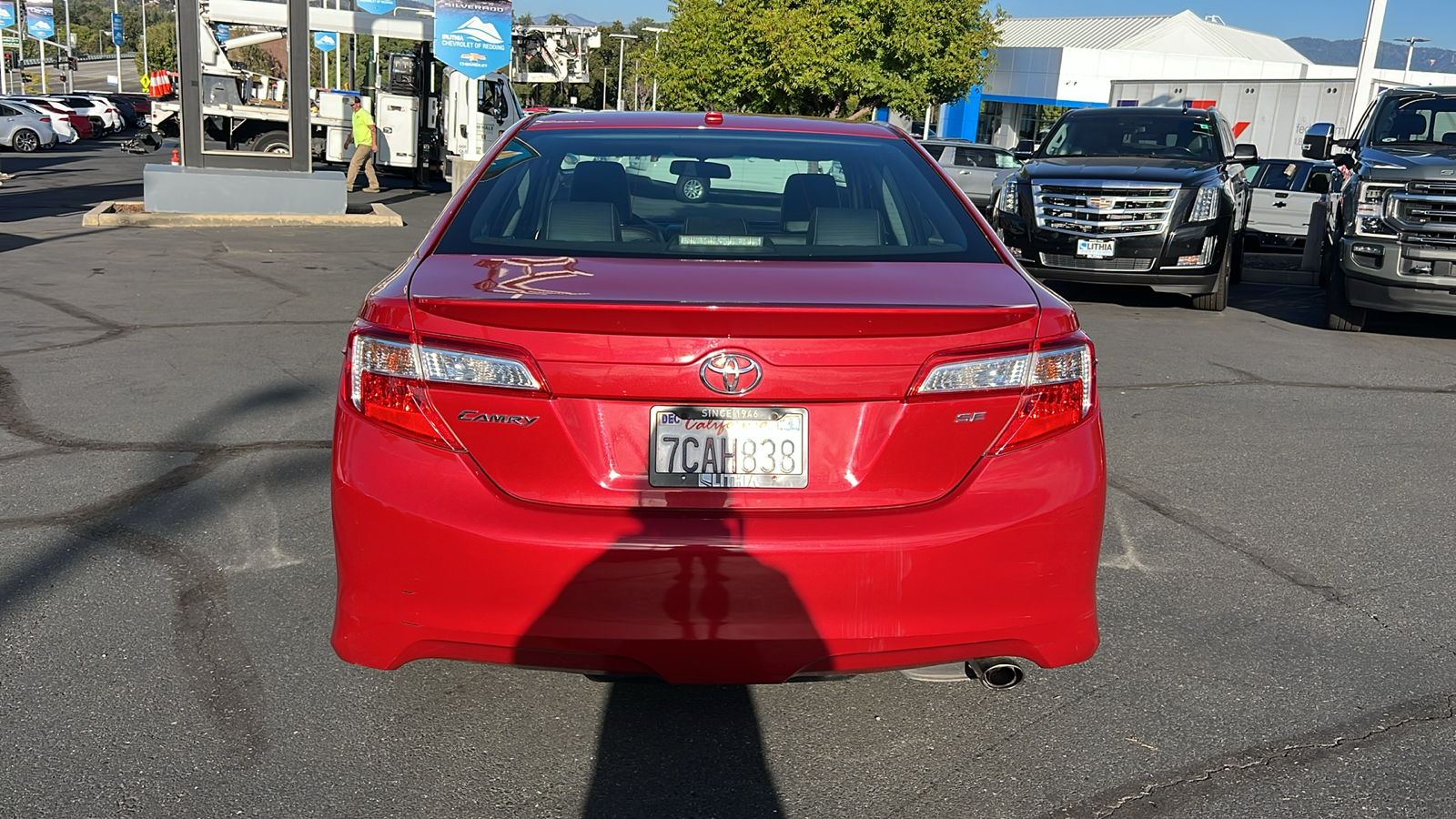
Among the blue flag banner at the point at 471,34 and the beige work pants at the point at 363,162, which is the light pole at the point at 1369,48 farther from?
the beige work pants at the point at 363,162

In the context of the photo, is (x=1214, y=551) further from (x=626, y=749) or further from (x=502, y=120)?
(x=502, y=120)

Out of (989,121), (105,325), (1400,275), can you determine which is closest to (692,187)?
(105,325)

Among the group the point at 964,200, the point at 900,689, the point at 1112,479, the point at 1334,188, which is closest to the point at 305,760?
the point at 900,689

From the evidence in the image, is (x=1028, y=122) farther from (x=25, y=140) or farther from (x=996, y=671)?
(x=996, y=671)

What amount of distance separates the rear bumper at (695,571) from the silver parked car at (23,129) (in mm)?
39594

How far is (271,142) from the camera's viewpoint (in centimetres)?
2683

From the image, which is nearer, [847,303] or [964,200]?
[847,303]

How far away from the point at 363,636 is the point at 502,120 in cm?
2489

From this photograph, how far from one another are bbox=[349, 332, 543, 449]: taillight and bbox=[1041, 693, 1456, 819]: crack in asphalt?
166cm

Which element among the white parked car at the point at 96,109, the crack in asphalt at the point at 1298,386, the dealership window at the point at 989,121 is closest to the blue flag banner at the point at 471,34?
the crack in asphalt at the point at 1298,386

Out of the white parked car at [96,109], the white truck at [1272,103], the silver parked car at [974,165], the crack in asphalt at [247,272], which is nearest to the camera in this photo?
the crack in asphalt at [247,272]

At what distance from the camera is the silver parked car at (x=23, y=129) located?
36.3m

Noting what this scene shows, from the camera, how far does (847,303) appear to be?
285 cm

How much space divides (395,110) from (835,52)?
13768 mm
